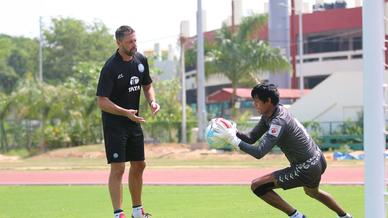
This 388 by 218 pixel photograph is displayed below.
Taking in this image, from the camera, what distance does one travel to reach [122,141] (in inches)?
363

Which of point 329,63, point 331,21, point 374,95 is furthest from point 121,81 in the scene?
point 329,63

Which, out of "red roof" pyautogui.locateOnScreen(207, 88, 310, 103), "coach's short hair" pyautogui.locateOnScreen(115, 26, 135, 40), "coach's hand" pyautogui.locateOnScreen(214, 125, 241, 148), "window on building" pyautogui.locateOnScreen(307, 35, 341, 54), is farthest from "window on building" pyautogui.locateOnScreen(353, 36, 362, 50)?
"coach's hand" pyautogui.locateOnScreen(214, 125, 241, 148)

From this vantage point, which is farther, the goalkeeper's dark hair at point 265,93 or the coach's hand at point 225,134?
the goalkeeper's dark hair at point 265,93

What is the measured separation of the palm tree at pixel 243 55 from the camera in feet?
Result: 151

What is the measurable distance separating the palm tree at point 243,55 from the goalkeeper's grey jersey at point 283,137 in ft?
121

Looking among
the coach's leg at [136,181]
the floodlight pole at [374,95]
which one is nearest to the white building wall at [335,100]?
the coach's leg at [136,181]

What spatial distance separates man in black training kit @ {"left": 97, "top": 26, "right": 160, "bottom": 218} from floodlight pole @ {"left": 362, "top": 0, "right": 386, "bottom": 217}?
343cm

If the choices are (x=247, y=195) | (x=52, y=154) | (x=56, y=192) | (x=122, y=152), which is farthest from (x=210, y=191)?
(x=52, y=154)

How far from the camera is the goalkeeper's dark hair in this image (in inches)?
330

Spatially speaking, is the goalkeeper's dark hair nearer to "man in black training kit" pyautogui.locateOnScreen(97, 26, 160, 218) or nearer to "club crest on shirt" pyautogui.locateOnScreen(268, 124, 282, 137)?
"club crest on shirt" pyautogui.locateOnScreen(268, 124, 282, 137)

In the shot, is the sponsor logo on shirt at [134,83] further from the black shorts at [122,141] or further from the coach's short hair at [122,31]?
the coach's short hair at [122,31]

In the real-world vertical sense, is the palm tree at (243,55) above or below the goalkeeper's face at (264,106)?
above

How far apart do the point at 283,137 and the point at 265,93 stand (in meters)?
0.51

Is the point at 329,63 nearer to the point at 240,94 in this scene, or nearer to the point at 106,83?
→ the point at 240,94
